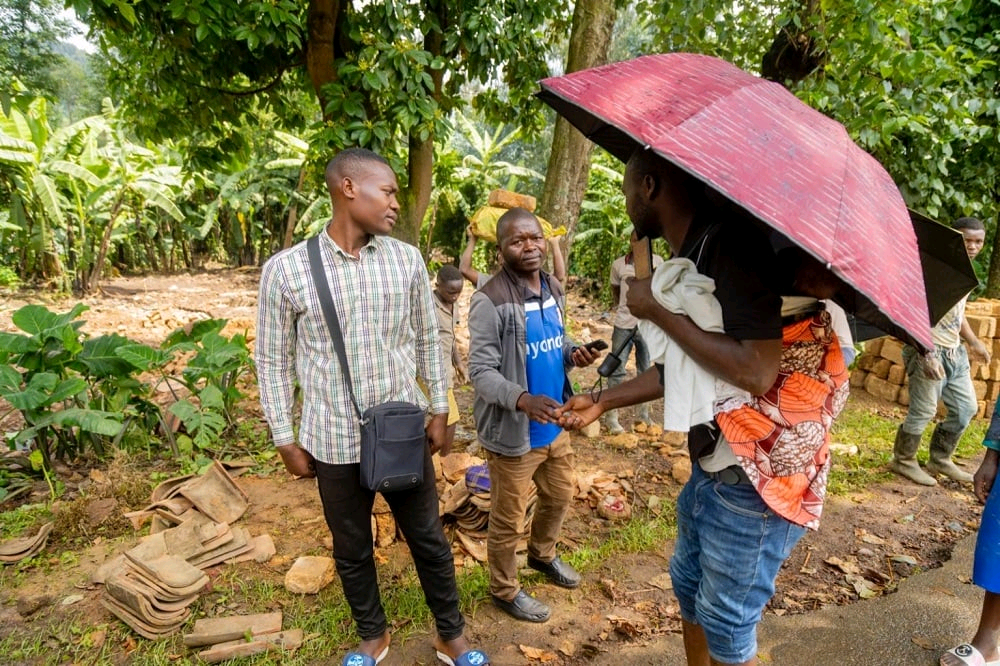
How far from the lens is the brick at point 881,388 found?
6.22 m

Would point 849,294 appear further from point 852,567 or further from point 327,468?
point 852,567

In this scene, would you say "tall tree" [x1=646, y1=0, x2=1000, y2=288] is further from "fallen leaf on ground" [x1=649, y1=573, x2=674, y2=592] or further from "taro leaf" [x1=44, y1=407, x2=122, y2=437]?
"taro leaf" [x1=44, y1=407, x2=122, y2=437]

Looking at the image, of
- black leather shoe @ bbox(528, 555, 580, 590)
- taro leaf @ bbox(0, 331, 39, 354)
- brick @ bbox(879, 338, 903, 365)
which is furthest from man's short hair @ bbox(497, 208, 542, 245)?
brick @ bbox(879, 338, 903, 365)

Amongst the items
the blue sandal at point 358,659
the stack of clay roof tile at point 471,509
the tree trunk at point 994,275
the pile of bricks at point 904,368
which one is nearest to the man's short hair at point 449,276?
the stack of clay roof tile at point 471,509

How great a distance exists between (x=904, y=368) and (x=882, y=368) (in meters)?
0.34

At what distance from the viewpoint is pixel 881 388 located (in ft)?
20.8

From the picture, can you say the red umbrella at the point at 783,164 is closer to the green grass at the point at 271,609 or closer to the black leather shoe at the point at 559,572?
the black leather shoe at the point at 559,572

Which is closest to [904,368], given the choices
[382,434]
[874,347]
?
[874,347]

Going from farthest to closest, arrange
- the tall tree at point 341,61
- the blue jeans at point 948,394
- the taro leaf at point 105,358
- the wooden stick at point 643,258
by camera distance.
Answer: the blue jeans at point 948,394
the taro leaf at point 105,358
the tall tree at point 341,61
the wooden stick at point 643,258

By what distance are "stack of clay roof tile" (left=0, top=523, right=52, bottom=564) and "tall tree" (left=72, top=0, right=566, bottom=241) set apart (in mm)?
2860

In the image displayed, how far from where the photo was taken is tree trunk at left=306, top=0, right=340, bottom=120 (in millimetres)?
3893

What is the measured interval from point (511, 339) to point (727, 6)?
377 centimetres

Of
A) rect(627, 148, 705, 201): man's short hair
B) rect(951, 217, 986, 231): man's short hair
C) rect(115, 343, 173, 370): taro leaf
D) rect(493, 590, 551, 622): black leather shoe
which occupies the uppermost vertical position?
rect(951, 217, 986, 231): man's short hair

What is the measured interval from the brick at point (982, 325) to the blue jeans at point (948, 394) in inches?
66.6
